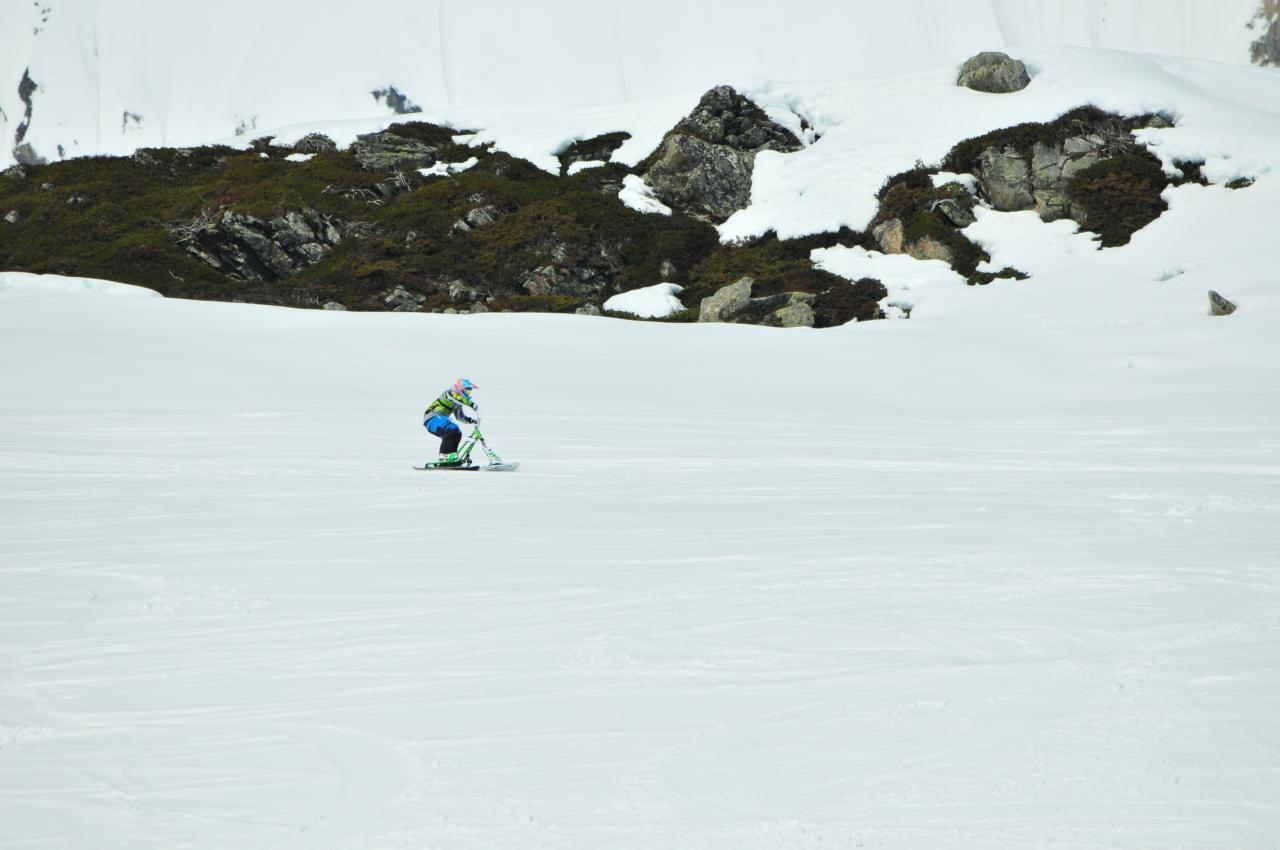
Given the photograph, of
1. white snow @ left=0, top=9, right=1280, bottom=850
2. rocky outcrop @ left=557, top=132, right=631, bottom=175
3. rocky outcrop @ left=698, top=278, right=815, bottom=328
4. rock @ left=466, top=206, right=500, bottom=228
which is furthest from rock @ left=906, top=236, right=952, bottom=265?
rocky outcrop @ left=557, top=132, right=631, bottom=175

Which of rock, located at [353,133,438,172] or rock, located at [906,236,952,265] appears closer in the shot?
rock, located at [906,236,952,265]

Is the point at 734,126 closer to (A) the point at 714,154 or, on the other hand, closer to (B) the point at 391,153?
(A) the point at 714,154

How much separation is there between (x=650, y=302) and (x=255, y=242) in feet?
57.0

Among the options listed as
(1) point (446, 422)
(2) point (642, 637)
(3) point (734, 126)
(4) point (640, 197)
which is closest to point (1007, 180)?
(3) point (734, 126)

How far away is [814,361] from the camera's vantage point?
68.6 feet

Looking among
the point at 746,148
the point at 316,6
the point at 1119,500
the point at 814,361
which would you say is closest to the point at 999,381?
the point at 814,361

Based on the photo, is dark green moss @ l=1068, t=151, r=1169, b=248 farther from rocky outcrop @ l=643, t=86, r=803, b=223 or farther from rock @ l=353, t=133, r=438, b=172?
rock @ l=353, t=133, r=438, b=172

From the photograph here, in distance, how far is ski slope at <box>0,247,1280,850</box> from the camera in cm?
333

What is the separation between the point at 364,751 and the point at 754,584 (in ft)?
10.4

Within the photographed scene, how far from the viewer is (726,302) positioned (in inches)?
1172

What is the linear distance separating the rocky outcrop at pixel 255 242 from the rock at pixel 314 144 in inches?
457

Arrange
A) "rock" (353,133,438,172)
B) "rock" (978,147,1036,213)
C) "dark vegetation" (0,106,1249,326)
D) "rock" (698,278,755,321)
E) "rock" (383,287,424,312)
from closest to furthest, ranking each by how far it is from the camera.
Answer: "rock" (698,278,755,321), "dark vegetation" (0,106,1249,326), "rock" (383,287,424,312), "rock" (978,147,1036,213), "rock" (353,133,438,172)

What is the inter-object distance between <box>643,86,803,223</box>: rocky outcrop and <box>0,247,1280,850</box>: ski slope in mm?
27933

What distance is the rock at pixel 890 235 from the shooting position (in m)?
33.8
